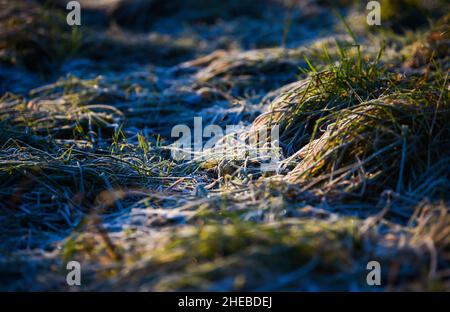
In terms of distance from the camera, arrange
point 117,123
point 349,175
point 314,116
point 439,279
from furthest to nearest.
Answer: point 117,123
point 314,116
point 349,175
point 439,279

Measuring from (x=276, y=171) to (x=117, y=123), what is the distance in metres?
1.24

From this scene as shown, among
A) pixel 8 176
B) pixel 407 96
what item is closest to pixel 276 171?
pixel 407 96

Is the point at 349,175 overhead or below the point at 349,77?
below

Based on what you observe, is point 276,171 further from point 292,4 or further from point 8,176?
point 292,4

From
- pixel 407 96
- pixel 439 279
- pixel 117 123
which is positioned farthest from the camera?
pixel 117 123

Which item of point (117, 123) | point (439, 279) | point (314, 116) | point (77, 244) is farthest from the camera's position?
point (117, 123)

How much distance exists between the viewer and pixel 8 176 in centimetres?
202

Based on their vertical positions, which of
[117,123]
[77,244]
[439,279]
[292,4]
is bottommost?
[439,279]

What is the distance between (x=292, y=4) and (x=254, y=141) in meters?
3.82

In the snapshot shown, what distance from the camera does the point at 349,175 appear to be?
183 centimetres

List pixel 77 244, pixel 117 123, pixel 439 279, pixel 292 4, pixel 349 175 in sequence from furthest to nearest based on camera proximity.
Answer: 1. pixel 292 4
2. pixel 117 123
3. pixel 349 175
4. pixel 77 244
5. pixel 439 279

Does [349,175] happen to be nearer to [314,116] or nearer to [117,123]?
[314,116]

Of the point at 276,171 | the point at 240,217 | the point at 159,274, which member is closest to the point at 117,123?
the point at 276,171

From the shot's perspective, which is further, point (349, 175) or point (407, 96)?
point (407, 96)
